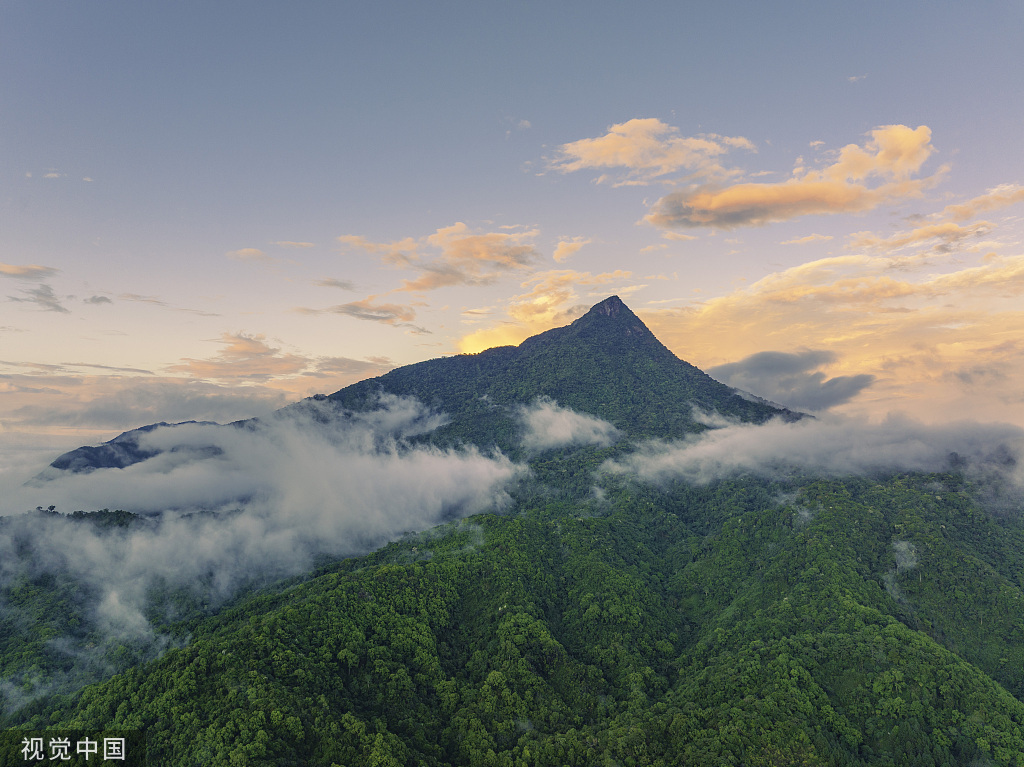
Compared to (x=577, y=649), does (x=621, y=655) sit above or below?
above

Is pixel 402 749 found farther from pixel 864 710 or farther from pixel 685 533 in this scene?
pixel 685 533

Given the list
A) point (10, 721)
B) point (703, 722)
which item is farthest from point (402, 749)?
point (10, 721)

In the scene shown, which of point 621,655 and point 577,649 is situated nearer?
point 621,655

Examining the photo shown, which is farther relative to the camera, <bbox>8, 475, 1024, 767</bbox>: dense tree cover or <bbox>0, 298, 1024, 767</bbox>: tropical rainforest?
<bbox>0, 298, 1024, 767</bbox>: tropical rainforest
